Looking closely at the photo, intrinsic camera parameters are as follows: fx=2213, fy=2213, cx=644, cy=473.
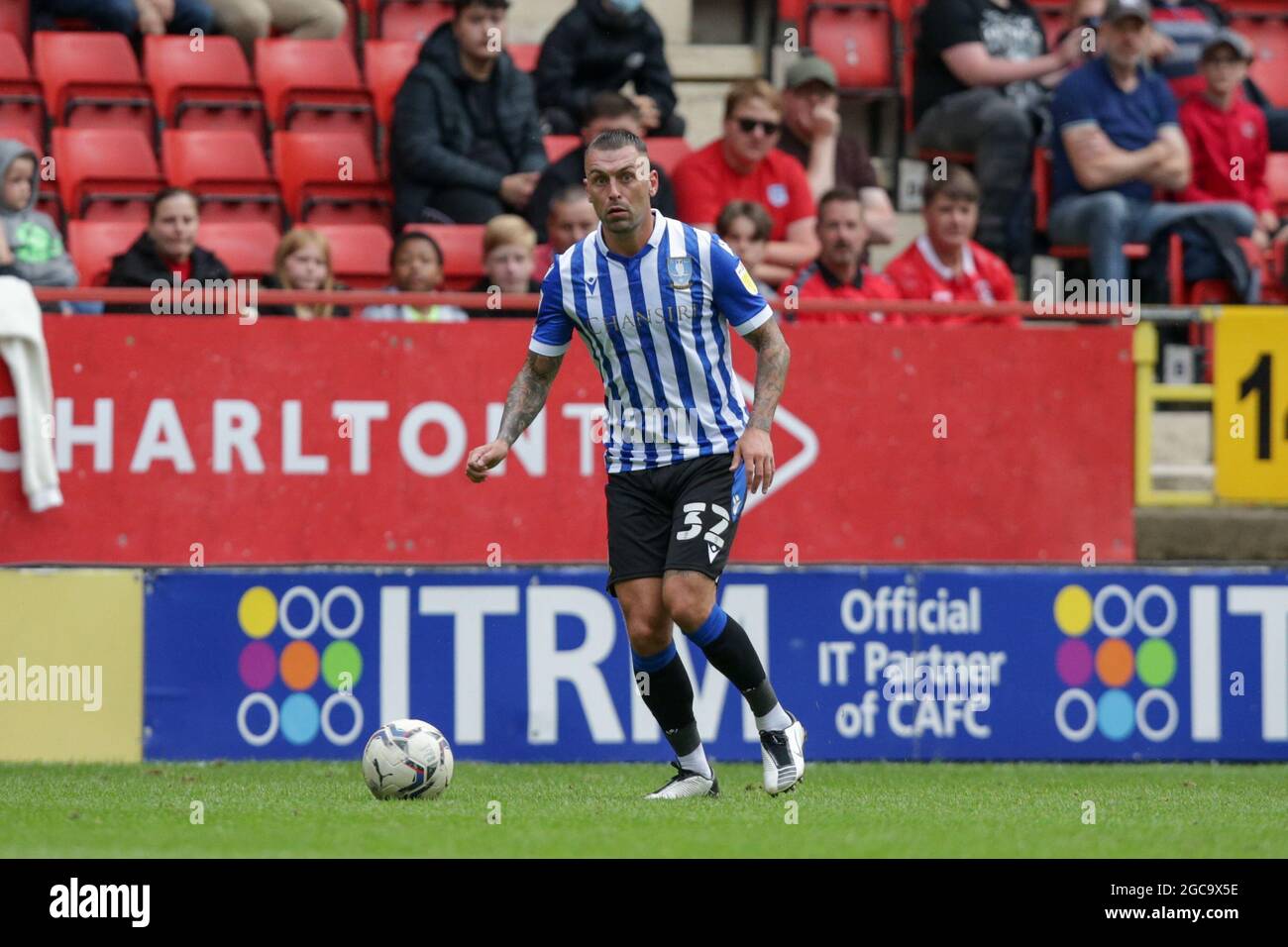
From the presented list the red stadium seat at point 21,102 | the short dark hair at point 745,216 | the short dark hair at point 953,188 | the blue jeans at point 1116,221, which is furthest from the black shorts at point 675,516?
the red stadium seat at point 21,102

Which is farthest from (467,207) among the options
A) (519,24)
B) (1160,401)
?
(1160,401)

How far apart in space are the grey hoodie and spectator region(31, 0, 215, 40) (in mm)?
2583

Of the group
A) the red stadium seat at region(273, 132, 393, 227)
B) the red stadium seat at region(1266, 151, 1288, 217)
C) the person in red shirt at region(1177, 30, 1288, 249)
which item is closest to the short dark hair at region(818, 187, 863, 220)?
the person in red shirt at region(1177, 30, 1288, 249)

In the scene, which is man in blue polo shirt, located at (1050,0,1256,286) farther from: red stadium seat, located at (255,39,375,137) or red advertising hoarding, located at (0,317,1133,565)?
red stadium seat, located at (255,39,375,137)

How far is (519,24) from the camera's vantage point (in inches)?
591

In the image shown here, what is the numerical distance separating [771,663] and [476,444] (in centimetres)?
169

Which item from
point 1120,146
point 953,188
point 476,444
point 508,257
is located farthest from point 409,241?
point 1120,146

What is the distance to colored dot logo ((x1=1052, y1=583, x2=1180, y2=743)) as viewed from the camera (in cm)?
1016

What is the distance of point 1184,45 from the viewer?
46.9 ft

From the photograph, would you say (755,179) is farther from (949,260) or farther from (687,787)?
(687,787)

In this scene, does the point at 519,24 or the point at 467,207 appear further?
the point at 519,24

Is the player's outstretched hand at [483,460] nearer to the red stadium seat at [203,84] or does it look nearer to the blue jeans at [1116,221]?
the blue jeans at [1116,221]

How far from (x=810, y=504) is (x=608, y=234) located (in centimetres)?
314
